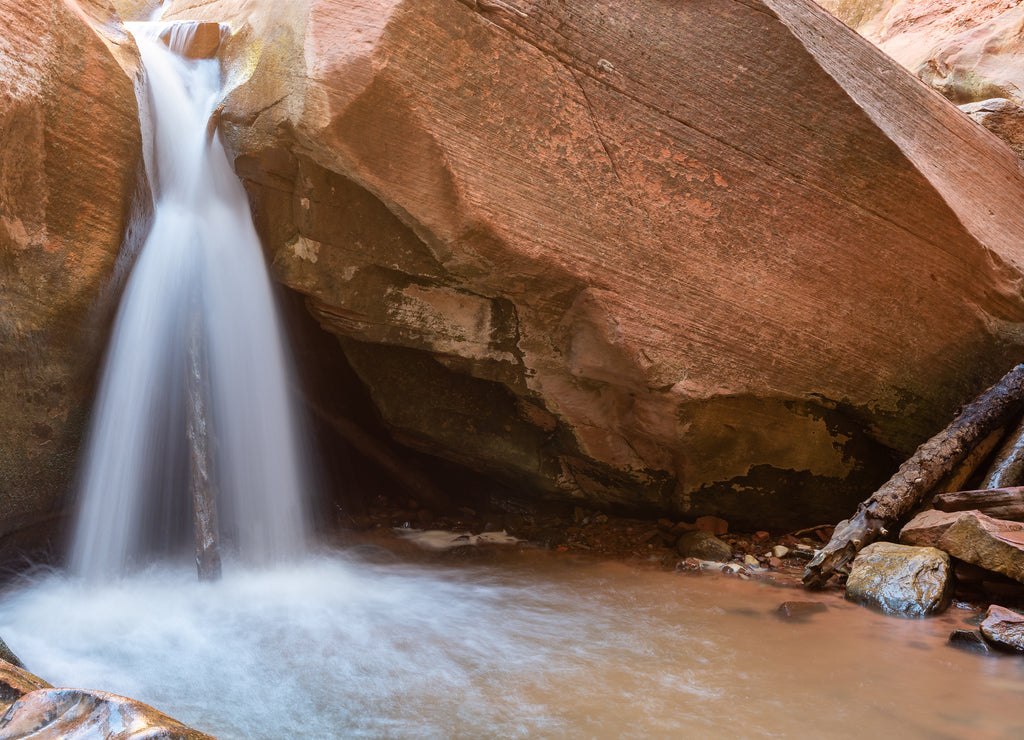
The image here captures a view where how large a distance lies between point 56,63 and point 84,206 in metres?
0.73

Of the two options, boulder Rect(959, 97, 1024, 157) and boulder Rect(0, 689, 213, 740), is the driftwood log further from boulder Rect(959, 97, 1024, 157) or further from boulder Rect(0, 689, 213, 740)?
boulder Rect(0, 689, 213, 740)

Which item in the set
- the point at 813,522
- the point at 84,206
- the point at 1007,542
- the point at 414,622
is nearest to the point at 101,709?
the point at 414,622

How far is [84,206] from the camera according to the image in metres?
3.87

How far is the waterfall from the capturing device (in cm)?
408

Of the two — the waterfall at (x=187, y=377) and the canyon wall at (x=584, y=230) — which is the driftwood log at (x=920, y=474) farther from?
the waterfall at (x=187, y=377)

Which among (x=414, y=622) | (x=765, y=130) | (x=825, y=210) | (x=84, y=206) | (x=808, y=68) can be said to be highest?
(x=808, y=68)

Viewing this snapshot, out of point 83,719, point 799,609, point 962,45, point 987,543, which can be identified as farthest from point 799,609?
point 962,45

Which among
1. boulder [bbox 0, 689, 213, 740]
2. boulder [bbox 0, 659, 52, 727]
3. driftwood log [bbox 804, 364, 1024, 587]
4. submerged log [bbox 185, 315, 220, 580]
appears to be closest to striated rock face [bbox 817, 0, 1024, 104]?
driftwood log [bbox 804, 364, 1024, 587]

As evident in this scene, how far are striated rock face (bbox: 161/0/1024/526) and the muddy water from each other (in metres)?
1.31

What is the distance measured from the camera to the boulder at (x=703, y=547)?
15.9ft

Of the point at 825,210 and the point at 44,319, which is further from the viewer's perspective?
the point at 825,210

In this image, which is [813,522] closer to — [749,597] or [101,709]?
[749,597]

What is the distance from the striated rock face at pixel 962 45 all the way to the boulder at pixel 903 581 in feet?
17.6

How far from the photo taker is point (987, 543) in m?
3.65
